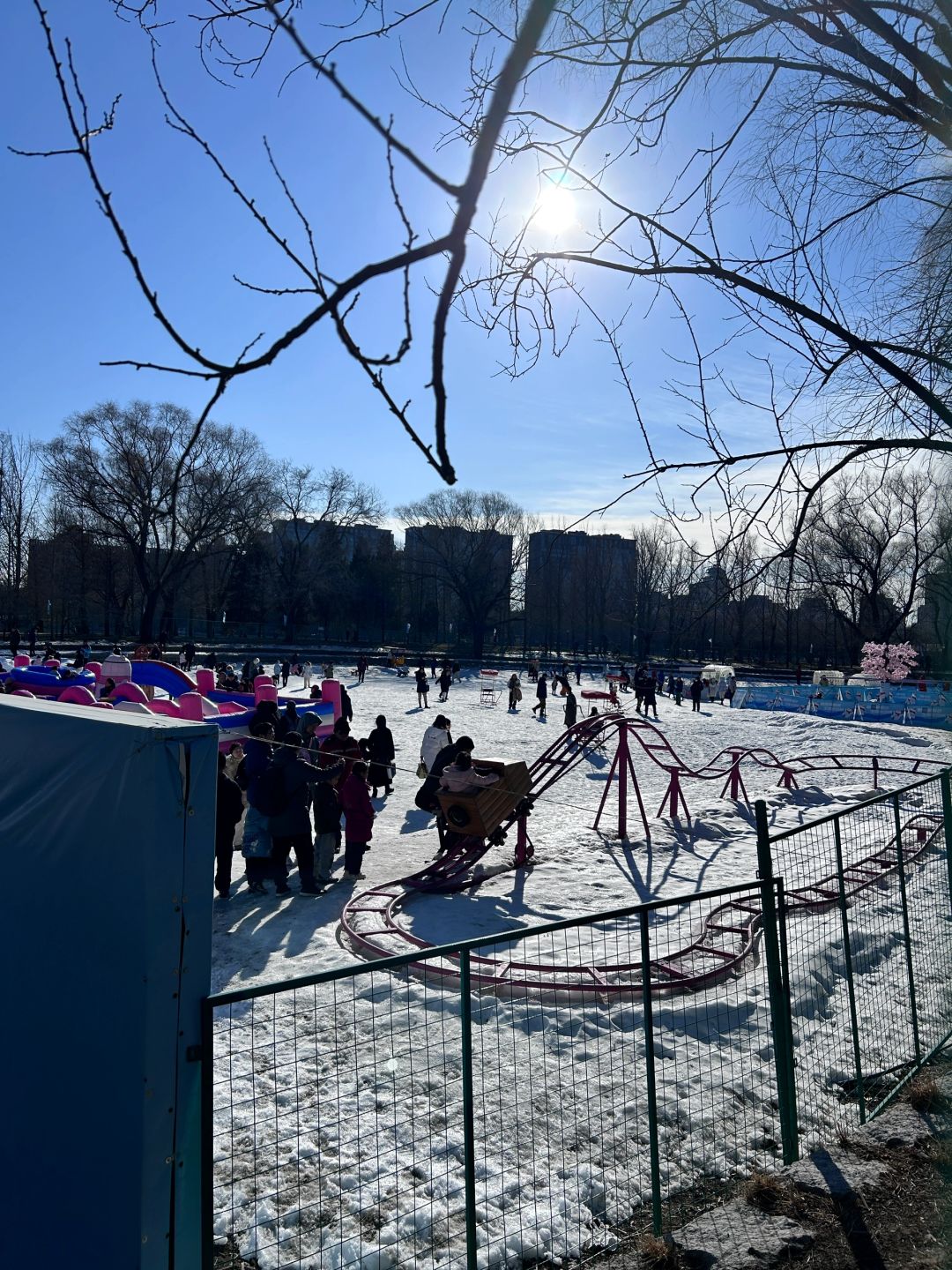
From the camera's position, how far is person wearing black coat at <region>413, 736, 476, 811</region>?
12.0 metres

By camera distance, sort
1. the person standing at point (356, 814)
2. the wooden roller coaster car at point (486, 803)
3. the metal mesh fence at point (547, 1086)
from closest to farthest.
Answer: the metal mesh fence at point (547, 1086) → the person standing at point (356, 814) → the wooden roller coaster car at point (486, 803)

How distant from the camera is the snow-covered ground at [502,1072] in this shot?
4.15 meters

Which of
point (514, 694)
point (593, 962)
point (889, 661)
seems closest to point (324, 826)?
point (593, 962)

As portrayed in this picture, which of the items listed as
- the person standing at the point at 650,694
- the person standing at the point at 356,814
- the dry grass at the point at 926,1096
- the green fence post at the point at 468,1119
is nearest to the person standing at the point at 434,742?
the person standing at the point at 356,814

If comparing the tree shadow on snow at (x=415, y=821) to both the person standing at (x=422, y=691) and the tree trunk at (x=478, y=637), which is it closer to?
the person standing at (x=422, y=691)

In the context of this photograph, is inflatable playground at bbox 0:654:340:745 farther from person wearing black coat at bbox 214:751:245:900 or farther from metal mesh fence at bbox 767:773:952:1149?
metal mesh fence at bbox 767:773:952:1149

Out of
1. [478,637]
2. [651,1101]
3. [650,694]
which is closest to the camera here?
[651,1101]

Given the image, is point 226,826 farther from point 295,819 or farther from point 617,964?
point 617,964

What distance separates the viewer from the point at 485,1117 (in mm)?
4742

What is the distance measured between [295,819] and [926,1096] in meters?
5.98

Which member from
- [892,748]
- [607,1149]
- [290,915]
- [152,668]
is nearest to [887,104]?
[607,1149]

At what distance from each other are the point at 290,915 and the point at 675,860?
5395mm

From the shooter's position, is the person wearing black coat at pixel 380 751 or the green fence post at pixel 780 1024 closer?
the green fence post at pixel 780 1024

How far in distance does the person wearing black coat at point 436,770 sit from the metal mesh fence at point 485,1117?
4855 mm
